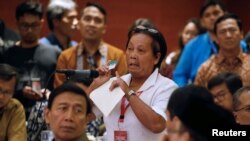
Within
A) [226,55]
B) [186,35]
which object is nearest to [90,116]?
[226,55]

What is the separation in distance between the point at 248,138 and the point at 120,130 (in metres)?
1.18

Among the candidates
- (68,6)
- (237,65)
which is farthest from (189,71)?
(68,6)

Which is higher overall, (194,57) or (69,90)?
(194,57)

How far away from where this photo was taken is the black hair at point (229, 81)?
491cm

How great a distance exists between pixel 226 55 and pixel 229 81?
0.68 m

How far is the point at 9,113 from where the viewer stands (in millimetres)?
4742

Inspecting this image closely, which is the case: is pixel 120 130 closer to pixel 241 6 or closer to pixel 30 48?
pixel 30 48

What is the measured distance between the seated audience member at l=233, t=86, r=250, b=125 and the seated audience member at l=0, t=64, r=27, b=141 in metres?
1.40

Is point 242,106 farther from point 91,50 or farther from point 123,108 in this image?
point 91,50

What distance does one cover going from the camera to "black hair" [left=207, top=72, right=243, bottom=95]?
193 inches

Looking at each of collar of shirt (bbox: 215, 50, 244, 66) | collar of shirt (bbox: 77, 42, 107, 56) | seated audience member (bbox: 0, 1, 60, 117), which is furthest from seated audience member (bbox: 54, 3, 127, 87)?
collar of shirt (bbox: 215, 50, 244, 66)

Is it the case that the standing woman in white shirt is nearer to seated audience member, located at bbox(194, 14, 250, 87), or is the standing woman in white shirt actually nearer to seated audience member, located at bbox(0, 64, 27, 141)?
seated audience member, located at bbox(0, 64, 27, 141)

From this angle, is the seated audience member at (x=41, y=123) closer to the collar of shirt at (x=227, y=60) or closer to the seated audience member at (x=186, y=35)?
the collar of shirt at (x=227, y=60)

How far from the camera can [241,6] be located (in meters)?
8.95
